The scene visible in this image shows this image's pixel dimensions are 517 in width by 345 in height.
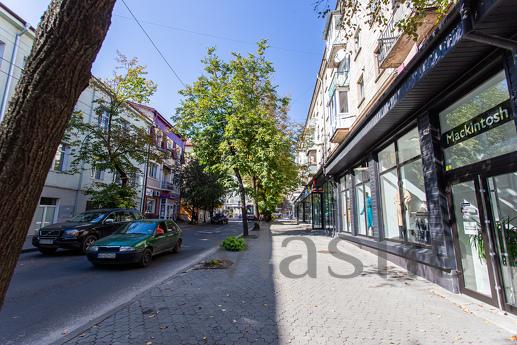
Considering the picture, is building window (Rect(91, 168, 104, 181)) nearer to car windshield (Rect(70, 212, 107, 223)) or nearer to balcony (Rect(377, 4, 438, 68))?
car windshield (Rect(70, 212, 107, 223))

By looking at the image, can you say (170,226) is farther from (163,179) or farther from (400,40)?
Answer: (163,179)

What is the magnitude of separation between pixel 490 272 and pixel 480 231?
2.45ft

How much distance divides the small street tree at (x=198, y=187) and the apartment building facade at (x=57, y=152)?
999cm

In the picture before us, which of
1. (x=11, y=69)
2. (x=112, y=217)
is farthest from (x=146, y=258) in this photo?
(x=11, y=69)

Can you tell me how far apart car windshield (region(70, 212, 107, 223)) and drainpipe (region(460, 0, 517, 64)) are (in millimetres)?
12624

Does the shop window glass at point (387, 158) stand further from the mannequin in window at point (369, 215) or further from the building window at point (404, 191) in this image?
the mannequin in window at point (369, 215)

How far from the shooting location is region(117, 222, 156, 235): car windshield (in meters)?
9.61

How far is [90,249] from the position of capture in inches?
327

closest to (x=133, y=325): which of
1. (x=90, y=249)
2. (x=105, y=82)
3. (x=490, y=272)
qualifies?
(x=90, y=249)

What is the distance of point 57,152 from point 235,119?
9.62 m

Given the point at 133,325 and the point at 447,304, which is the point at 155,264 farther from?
the point at 447,304

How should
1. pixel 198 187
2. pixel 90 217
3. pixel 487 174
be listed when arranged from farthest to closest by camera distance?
1. pixel 198 187
2. pixel 90 217
3. pixel 487 174

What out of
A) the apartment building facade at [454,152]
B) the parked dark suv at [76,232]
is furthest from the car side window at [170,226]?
the apartment building facade at [454,152]

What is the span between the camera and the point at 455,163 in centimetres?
629
